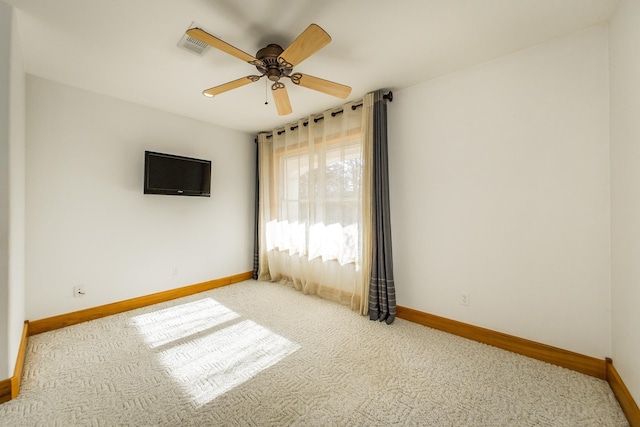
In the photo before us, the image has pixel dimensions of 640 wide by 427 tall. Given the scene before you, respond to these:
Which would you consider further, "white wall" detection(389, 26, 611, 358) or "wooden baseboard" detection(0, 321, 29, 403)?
"white wall" detection(389, 26, 611, 358)

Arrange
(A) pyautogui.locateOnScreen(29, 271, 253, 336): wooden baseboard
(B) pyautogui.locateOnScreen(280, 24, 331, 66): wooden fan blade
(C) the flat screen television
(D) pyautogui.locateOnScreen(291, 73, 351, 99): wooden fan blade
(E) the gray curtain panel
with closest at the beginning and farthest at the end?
1. (B) pyautogui.locateOnScreen(280, 24, 331, 66): wooden fan blade
2. (D) pyautogui.locateOnScreen(291, 73, 351, 99): wooden fan blade
3. (A) pyautogui.locateOnScreen(29, 271, 253, 336): wooden baseboard
4. (E) the gray curtain panel
5. (C) the flat screen television

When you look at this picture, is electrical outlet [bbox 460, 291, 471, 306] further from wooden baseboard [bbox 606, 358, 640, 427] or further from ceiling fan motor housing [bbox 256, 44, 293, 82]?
ceiling fan motor housing [bbox 256, 44, 293, 82]

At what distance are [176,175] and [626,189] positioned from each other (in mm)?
3915

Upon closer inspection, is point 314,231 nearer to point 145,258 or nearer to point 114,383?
point 145,258

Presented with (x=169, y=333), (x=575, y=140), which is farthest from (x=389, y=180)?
(x=169, y=333)

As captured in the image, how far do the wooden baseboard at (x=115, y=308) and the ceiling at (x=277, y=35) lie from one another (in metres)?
2.27

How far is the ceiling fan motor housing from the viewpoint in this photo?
1.88m

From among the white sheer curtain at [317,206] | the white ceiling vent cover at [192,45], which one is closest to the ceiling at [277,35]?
the white ceiling vent cover at [192,45]

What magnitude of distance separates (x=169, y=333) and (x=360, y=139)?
273cm

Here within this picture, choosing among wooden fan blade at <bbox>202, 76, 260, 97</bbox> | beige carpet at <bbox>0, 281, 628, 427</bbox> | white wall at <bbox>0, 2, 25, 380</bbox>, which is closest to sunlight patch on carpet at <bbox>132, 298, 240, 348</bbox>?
beige carpet at <bbox>0, 281, 628, 427</bbox>

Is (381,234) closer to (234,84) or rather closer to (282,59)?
(282,59)

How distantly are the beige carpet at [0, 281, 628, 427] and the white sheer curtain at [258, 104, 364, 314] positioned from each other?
751 millimetres

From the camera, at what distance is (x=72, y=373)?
1770 mm

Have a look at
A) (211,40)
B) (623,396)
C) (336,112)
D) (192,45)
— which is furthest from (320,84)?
(623,396)
